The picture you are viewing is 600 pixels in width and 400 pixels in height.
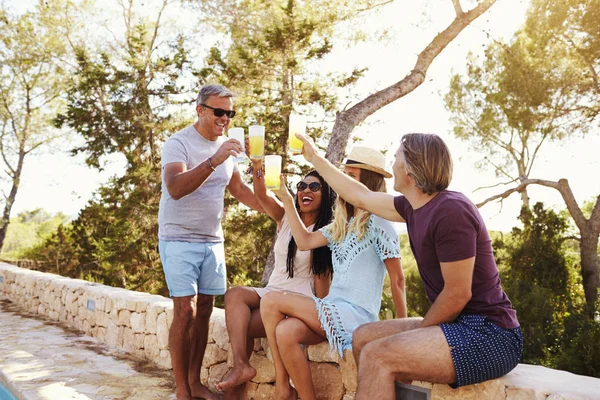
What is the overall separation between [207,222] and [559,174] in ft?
34.1

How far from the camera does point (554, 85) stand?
11.1 m

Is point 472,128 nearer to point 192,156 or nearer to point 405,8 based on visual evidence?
point 405,8

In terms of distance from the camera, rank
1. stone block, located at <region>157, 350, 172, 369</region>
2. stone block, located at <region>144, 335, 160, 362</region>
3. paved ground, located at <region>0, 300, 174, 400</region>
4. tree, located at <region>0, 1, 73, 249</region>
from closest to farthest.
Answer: paved ground, located at <region>0, 300, 174, 400</region>, stone block, located at <region>157, 350, 172, 369</region>, stone block, located at <region>144, 335, 160, 362</region>, tree, located at <region>0, 1, 73, 249</region>

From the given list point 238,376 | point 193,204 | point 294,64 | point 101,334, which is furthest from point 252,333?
point 294,64

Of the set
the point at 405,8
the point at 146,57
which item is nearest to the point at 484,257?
the point at 405,8

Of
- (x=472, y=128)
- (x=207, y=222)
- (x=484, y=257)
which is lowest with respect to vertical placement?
(x=484, y=257)

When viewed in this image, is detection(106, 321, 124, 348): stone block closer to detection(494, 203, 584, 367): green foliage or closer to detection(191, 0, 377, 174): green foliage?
detection(191, 0, 377, 174): green foliage

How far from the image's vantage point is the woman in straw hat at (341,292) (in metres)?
2.38

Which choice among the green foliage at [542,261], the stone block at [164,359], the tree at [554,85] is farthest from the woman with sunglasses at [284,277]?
the tree at [554,85]

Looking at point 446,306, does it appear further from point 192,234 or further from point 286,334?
point 192,234

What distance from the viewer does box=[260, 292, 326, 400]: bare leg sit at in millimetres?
2430

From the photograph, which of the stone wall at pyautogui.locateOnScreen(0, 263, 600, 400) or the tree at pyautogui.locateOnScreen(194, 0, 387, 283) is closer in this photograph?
the stone wall at pyautogui.locateOnScreen(0, 263, 600, 400)

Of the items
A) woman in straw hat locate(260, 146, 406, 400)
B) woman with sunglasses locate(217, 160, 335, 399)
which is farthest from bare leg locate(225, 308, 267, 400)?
woman in straw hat locate(260, 146, 406, 400)

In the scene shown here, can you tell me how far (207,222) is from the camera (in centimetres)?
313
